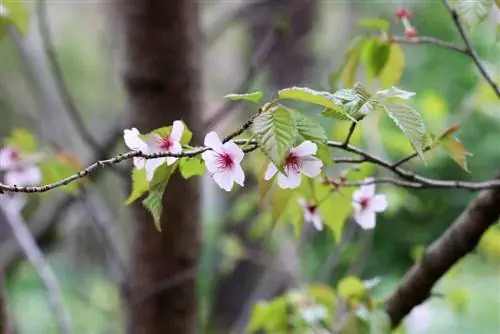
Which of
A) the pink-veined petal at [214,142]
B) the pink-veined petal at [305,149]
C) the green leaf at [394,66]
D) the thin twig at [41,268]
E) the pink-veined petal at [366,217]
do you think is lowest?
the pink-veined petal at [305,149]

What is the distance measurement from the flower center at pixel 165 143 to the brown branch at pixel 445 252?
0.26 m

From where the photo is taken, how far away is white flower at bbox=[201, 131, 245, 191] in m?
0.36

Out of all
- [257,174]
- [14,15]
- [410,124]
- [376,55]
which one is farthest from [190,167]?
[257,174]

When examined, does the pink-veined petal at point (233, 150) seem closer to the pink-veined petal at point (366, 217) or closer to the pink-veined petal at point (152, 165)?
the pink-veined petal at point (152, 165)

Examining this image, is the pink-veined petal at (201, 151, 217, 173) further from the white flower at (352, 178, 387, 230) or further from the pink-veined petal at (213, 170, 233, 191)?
the white flower at (352, 178, 387, 230)

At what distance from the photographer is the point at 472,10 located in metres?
0.44

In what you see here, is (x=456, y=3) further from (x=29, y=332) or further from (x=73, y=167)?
(x=29, y=332)

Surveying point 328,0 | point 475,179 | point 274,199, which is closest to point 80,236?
point 328,0

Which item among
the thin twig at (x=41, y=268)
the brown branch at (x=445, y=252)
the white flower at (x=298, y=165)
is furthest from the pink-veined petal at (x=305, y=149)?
the thin twig at (x=41, y=268)

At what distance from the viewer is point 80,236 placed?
2393 mm

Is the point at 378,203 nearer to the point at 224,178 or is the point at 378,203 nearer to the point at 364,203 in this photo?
the point at 364,203

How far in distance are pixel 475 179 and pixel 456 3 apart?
0.87 metres

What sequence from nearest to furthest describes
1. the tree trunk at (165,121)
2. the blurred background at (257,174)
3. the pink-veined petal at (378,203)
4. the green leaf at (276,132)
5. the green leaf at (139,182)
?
the green leaf at (276,132), the green leaf at (139,182), the pink-veined petal at (378,203), the tree trunk at (165,121), the blurred background at (257,174)

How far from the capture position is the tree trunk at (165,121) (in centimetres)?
83
